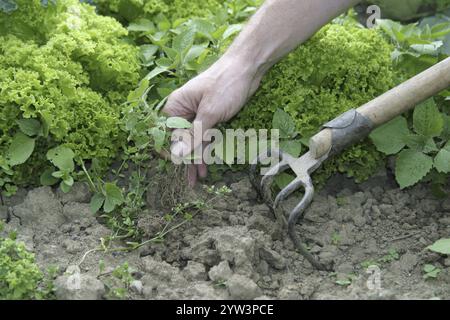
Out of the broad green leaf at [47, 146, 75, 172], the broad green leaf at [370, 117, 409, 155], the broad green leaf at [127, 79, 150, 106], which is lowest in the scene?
the broad green leaf at [370, 117, 409, 155]

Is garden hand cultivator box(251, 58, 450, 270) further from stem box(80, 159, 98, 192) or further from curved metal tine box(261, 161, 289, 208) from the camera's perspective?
stem box(80, 159, 98, 192)

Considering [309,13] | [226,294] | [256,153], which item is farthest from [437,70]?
[226,294]


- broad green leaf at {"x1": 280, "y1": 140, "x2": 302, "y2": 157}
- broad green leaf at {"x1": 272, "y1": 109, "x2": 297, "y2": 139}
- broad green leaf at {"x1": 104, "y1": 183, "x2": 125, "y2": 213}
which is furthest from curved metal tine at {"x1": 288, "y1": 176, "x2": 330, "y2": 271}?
broad green leaf at {"x1": 104, "y1": 183, "x2": 125, "y2": 213}

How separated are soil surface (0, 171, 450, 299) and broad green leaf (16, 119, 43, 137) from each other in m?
0.23

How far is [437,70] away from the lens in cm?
280

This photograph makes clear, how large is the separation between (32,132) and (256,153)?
91cm

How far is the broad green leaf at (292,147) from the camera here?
299 centimetres

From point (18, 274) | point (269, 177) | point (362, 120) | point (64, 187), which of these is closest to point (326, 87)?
point (362, 120)

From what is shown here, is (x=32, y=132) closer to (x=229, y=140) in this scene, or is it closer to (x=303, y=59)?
(x=229, y=140)

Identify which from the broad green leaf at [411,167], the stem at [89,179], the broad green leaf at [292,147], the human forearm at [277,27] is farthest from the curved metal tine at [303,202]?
the stem at [89,179]

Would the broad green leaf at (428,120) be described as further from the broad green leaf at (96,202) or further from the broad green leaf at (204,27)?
the broad green leaf at (96,202)

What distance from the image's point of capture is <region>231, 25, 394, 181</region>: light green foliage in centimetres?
311

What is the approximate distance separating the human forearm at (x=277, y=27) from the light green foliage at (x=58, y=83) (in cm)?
55

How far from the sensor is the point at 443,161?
9.69ft
